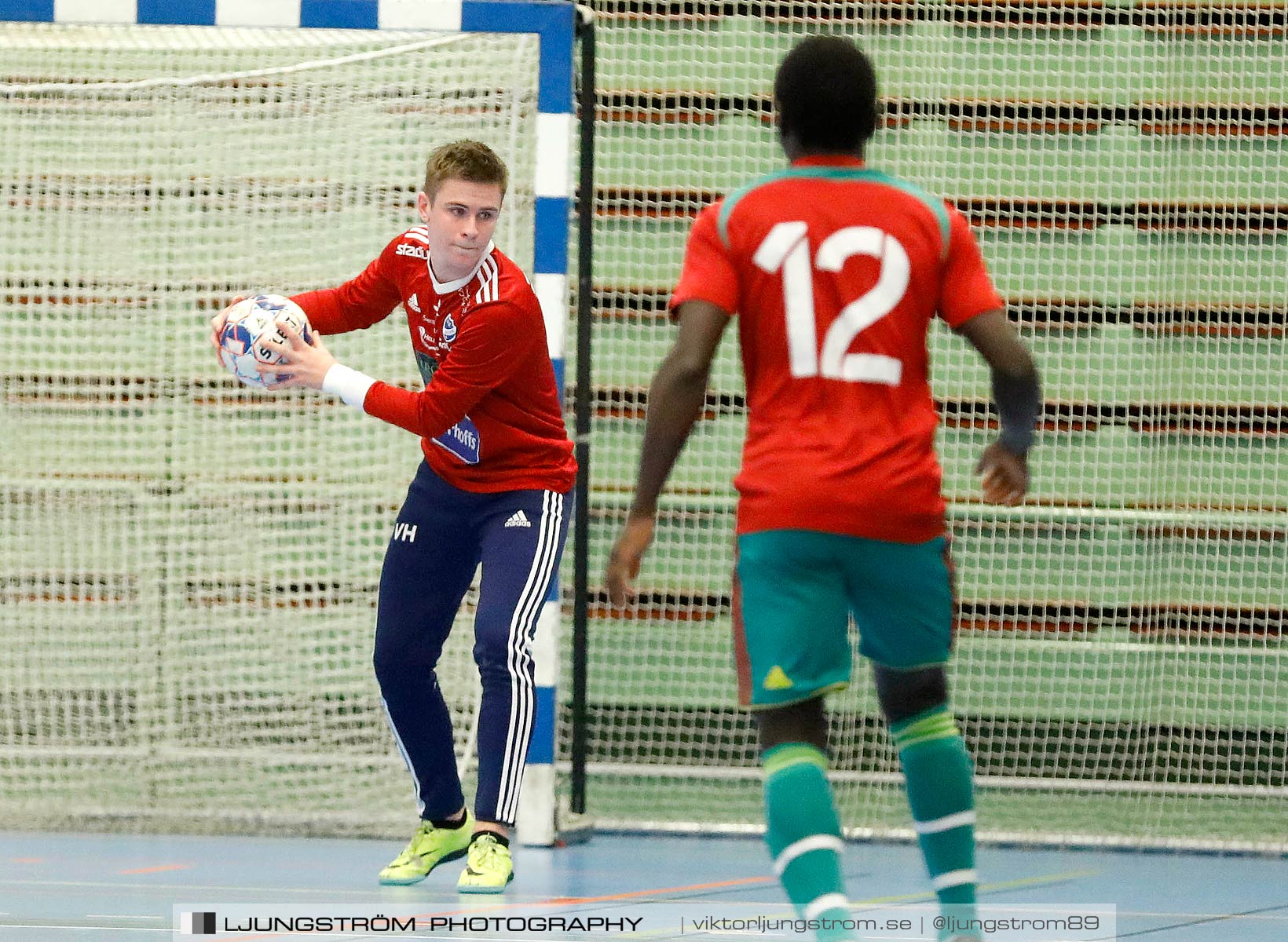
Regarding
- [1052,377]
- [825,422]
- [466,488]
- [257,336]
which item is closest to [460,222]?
[257,336]

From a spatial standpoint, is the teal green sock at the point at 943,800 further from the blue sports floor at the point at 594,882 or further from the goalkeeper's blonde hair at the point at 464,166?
the goalkeeper's blonde hair at the point at 464,166

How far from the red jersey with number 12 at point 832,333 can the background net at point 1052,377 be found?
130 inches

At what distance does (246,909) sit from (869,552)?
1931 mm

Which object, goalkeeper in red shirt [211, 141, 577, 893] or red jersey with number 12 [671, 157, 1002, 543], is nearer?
red jersey with number 12 [671, 157, 1002, 543]

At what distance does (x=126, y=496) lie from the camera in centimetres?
595

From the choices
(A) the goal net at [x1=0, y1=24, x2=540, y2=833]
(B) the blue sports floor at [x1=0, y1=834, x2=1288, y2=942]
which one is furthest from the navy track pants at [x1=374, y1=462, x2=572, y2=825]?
(A) the goal net at [x1=0, y1=24, x2=540, y2=833]

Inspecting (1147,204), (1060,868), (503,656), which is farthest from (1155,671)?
(503,656)

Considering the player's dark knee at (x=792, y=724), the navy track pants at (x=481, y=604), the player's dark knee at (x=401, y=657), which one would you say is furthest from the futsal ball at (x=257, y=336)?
the player's dark knee at (x=792, y=724)

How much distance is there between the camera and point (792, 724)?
279 centimetres

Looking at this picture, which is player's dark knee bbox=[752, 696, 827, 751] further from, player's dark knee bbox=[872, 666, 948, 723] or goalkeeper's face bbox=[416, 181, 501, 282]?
goalkeeper's face bbox=[416, 181, 501, 282]

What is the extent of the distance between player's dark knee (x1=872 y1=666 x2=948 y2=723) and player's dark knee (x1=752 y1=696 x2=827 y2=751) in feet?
0.44

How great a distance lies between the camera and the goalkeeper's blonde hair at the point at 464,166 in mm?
4113

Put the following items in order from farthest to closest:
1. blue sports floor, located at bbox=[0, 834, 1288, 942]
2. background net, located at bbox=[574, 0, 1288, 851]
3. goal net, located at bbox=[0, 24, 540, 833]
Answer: background net, located at bbox=[574, 0, 1288, 851] → goal net, located at bbox=[0, 24, 540, 833] → blue sports floor, located at bbox=[0, 834, 1288, 942]

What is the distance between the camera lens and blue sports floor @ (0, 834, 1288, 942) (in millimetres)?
3935
